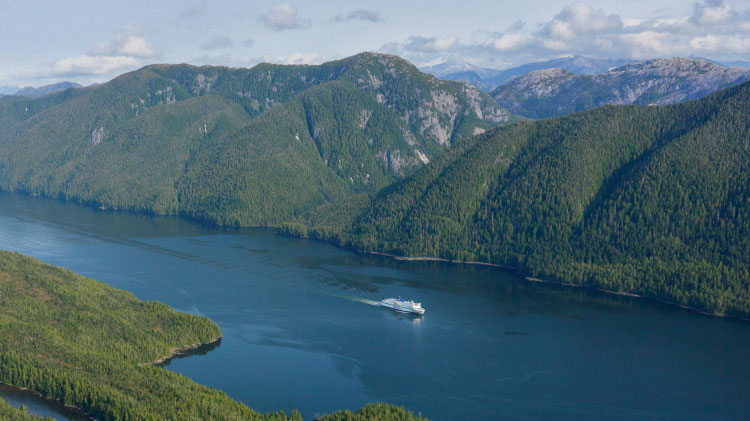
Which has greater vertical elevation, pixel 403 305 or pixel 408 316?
pixel 403 305

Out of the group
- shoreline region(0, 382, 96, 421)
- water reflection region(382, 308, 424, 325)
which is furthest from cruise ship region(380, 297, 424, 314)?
shoreline region(0, 382, 96, 421)

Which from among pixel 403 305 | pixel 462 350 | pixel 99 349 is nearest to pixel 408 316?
pixel 403 305

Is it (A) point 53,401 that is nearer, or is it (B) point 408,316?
(A) point 53,401

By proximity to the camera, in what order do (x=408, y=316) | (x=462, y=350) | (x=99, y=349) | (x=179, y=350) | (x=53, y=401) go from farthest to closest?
(x=408, y=316) → (x=462, y=350) → (x=179, y=350) → (x=99, y=349) → (x=53, y=401)

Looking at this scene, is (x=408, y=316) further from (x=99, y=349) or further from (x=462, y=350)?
(x=99, y=349)

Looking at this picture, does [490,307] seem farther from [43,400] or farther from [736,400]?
[43,400]

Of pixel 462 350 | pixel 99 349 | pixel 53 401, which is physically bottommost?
pixel 53 401

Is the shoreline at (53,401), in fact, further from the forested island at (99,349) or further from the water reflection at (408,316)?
the water reflection at (408,316)

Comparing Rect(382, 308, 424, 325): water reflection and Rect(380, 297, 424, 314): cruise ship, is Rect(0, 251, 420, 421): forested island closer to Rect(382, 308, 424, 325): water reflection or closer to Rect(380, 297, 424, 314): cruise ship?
Rect(382, 308, 424, 325): water reflection
